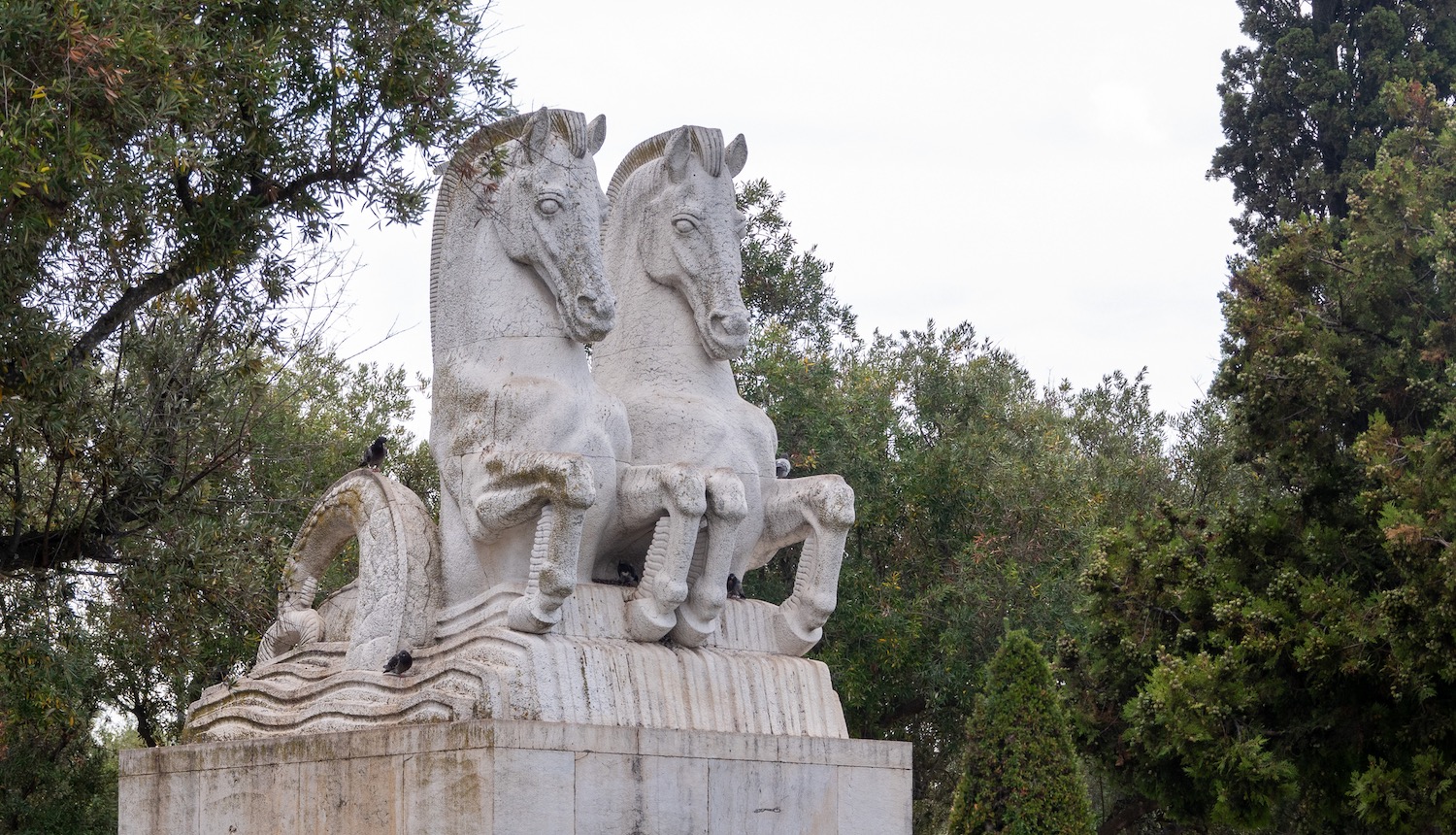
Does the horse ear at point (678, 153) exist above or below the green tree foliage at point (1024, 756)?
above

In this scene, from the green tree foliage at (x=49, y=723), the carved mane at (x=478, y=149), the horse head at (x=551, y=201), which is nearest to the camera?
the horse head at (x=551, y=201)

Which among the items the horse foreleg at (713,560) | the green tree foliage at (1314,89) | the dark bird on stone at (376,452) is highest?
the green tree foliage at (1314,89)

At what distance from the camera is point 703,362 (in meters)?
9.74

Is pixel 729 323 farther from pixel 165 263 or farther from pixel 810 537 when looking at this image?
pixel 165 263

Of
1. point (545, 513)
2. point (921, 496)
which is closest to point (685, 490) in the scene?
point (545, 513)

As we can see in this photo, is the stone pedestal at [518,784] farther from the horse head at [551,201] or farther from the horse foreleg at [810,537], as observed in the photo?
the horse head at [551,201]

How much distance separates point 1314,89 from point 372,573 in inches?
770

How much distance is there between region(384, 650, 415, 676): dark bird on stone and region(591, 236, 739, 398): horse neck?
76.9 inches

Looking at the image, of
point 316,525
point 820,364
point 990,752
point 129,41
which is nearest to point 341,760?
point 316,525

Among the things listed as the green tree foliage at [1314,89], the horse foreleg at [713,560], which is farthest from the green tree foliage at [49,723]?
the green tree foliage at [1314,89]

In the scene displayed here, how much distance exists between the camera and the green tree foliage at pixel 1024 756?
17219 millimetres

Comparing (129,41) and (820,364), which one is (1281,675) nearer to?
(820,364)

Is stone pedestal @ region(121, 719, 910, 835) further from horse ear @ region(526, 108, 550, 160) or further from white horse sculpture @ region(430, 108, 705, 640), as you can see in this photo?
horse ear @ region(526, 108, 550, 160)

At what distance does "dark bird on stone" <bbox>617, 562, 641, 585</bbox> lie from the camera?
30.9 feet
